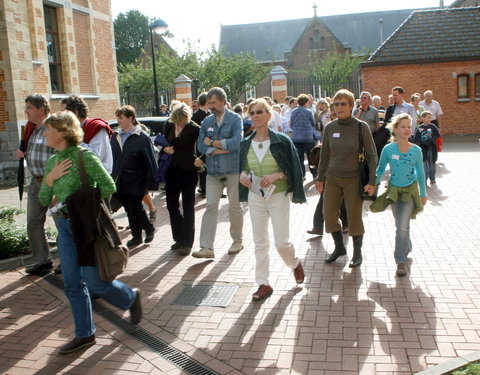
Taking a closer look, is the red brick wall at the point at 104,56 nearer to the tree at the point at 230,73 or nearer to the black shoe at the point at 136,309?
the tree at the point at 230,73

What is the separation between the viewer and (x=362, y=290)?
532cm

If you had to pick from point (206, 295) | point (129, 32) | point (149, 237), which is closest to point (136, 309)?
point (206, 295)

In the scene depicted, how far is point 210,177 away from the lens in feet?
21.5

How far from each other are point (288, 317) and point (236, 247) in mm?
2200

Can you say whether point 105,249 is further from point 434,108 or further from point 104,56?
point 104,56

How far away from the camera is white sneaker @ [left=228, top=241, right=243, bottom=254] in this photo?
680 centimetres

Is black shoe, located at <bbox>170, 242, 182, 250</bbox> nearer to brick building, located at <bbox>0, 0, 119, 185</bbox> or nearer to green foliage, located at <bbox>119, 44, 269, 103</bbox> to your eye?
brick building, located at <bbox>0, 0, 119, 185</bbox>

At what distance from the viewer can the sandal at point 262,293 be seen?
5.14 m

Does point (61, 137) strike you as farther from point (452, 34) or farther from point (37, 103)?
point (452, 34)

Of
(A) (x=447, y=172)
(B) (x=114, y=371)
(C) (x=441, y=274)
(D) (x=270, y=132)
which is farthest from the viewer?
(A) (x=447, y=172)

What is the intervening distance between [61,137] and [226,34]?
5674 centimetres

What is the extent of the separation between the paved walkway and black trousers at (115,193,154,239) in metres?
0.41

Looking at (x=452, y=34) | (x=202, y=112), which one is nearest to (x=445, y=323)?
(x=202, y=112)

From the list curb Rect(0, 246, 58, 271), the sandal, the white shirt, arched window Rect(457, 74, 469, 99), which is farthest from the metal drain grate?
arched window Rect(457, 74, 469, 99)
